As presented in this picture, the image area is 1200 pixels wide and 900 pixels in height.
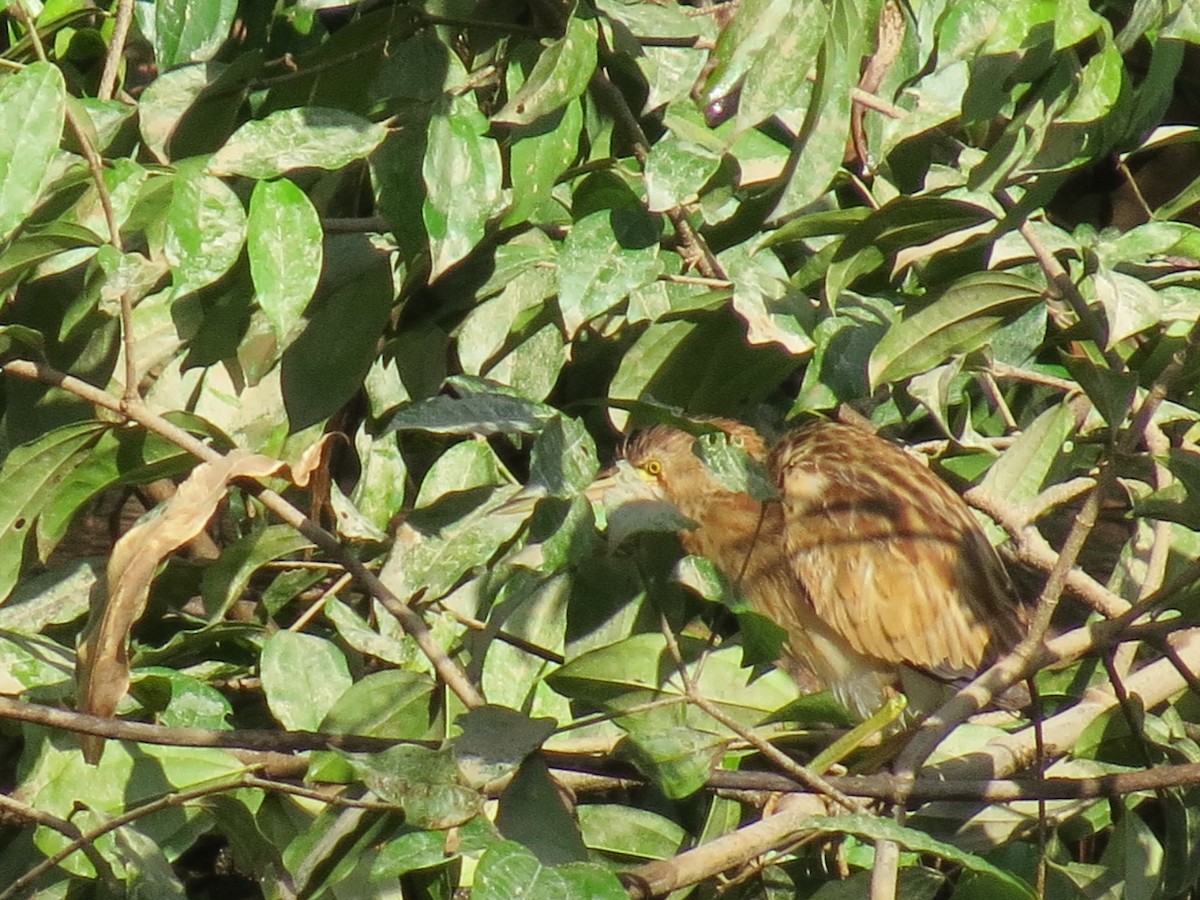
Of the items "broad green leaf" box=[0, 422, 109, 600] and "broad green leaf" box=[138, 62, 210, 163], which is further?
"broad green leaf" box=[138, 62, 210, 163]

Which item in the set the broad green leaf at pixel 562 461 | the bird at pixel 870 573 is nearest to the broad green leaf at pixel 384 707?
the broad green leaf at pixel 562 461

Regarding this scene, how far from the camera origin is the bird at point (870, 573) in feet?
11.5

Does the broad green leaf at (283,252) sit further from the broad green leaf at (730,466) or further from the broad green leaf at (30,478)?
the broad green leaf at (730,466)

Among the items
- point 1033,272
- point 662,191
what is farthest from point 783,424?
point 662,191

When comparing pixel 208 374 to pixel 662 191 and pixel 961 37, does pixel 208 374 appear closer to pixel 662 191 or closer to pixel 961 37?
pixel 662 191

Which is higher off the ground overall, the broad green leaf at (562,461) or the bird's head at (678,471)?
the broad green leaf at (562,461)

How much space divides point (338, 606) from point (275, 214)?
2.10 feet

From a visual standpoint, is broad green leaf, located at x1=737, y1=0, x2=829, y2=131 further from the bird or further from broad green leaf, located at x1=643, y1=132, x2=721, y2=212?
the bird

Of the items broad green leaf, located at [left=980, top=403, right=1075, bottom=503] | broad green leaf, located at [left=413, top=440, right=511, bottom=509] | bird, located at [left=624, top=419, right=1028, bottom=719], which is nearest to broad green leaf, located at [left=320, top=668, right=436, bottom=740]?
broad green leaf, located at [left=413, top=440, right=511, bottom=509]

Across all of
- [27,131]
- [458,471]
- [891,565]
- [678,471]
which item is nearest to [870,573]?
[891,565]

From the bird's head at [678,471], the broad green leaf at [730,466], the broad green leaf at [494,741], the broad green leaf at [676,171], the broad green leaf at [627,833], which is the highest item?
the broad green leaf at [676,171]

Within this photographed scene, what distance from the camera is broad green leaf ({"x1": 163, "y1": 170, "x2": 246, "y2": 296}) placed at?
1888 mm

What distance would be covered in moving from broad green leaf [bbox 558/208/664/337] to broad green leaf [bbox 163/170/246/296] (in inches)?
17.3

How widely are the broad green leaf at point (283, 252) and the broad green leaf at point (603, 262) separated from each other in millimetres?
362
